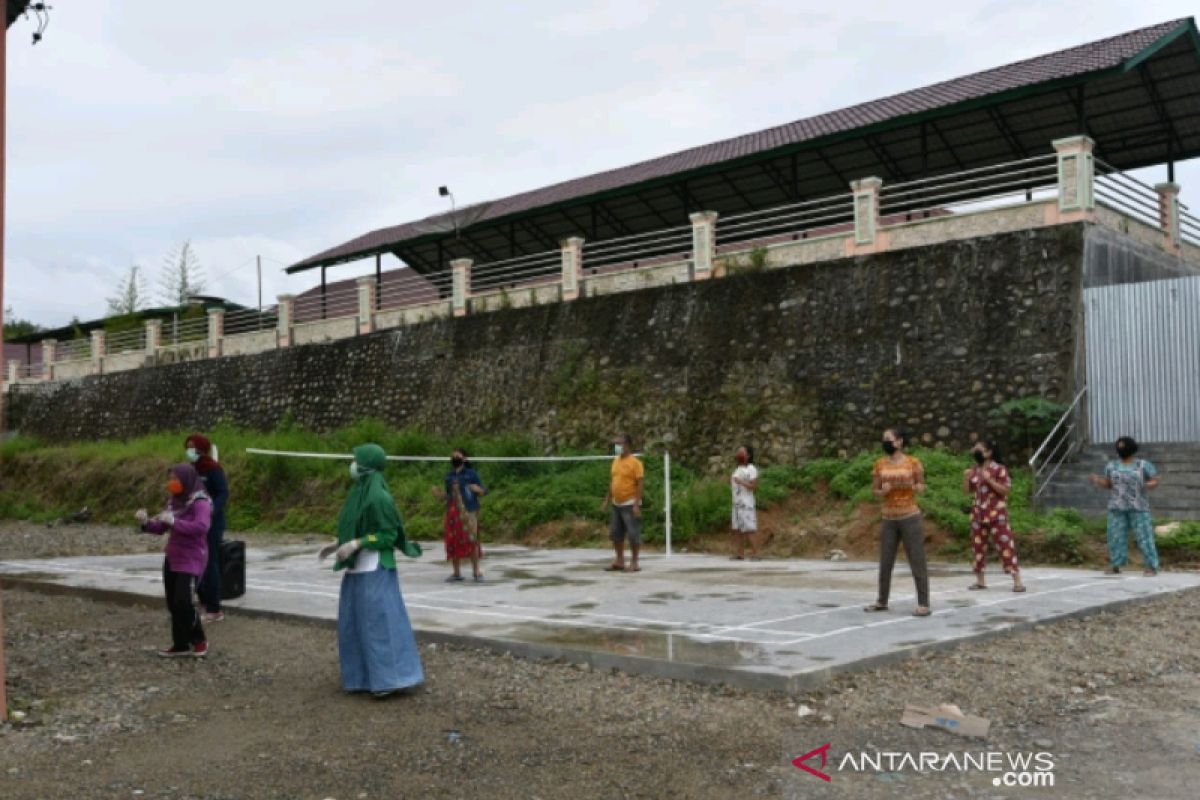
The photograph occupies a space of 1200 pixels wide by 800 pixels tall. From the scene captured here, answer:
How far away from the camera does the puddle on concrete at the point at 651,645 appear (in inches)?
260

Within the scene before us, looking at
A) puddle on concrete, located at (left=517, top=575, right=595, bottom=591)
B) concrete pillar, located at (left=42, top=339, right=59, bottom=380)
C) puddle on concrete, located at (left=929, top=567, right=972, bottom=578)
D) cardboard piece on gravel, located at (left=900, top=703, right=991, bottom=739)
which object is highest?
concrete pillar, located at (left=42, top=339, right=59, bottom=380)

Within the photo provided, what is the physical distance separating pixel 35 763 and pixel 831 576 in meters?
8.63

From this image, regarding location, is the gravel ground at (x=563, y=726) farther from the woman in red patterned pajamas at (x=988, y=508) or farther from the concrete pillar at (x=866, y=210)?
the concrete pillar at (x=866, y=210)

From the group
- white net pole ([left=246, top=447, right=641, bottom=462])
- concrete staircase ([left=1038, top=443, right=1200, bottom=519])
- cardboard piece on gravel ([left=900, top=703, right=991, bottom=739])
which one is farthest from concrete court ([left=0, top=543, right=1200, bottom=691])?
white net pole ([left=246, top=447, right=641, bottom=462])

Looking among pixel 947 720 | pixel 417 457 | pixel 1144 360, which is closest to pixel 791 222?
pixel 1144 360

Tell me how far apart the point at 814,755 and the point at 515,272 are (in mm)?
22138

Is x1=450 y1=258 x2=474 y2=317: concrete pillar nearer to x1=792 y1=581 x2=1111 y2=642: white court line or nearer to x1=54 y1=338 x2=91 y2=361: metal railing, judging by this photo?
x1=792 y1=581 x2=1111 y2=642: white court line

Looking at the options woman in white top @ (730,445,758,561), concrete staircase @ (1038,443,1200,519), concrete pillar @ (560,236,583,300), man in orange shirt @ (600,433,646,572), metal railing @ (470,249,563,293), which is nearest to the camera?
man in orange shirt @ (600,433,646,572)

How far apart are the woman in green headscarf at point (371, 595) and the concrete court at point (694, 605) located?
3.92 feet

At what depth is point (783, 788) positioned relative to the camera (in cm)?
457

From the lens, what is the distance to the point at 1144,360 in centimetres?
1480

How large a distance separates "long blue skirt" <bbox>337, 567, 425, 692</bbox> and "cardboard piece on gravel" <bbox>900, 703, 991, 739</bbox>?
294cm

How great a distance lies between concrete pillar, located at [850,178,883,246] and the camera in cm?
1730

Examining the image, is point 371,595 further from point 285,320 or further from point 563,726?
point 285,320
